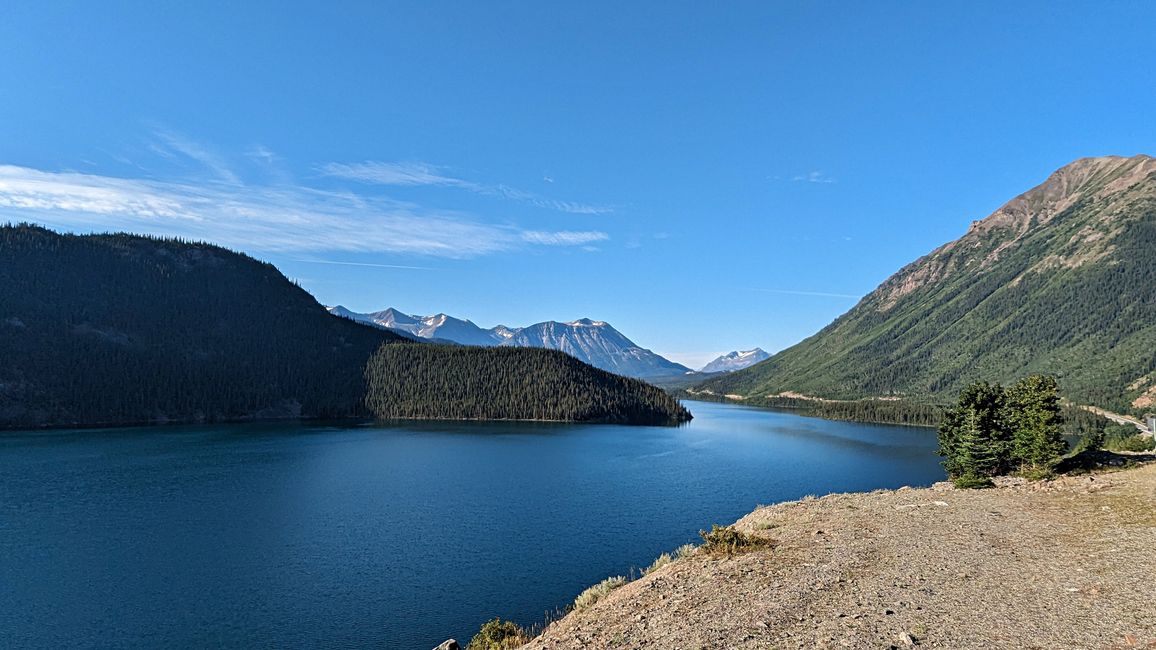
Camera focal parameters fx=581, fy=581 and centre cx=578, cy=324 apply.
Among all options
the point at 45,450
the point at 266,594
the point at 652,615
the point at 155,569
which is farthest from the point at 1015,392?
the point at 45,450

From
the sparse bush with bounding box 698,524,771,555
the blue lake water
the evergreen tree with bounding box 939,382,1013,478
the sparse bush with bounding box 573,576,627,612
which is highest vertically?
the evergreen tree with bounding box 939,382,1013,478

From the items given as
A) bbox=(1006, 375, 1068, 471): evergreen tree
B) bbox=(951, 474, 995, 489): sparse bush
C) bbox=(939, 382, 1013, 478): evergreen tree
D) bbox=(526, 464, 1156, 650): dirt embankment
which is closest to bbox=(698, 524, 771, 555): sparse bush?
bbox=(526, 464, 1156, 650): dirt embankment

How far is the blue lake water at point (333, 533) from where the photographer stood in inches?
1724

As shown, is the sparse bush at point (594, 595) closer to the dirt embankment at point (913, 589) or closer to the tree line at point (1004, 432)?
the dirt embankment at point (913, 589)

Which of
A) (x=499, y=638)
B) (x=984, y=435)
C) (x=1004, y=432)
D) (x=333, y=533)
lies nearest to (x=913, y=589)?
(x=499, y=638)

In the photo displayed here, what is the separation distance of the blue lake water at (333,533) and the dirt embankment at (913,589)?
17.8 meters

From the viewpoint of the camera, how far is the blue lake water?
43781mm

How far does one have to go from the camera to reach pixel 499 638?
31.7 meters

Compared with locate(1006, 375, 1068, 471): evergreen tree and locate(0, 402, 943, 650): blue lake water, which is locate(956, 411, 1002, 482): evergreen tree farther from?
locate(0, 402, 943, 650): blue lake water

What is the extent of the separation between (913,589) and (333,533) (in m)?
62.1

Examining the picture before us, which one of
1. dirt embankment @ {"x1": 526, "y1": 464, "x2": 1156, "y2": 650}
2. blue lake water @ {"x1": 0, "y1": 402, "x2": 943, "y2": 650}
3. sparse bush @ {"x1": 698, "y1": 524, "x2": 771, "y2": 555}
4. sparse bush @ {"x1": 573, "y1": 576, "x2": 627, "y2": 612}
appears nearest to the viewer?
dirt embankment @ {"x1": 526, "y1": 464, "x2": 1156, "y2": 650}

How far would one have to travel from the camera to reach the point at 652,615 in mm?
27047

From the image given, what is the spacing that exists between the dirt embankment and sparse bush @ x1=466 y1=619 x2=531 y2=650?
2.00 m

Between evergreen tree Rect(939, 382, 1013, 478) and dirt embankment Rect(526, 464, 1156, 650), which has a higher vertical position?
evergreen tree Rect(939, 382, 1013, 478)
